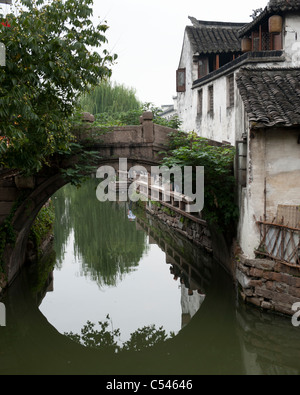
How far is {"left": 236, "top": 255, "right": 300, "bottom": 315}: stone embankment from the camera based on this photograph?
25.7 ft

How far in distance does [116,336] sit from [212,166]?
4.04 metres

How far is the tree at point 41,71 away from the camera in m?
6.23

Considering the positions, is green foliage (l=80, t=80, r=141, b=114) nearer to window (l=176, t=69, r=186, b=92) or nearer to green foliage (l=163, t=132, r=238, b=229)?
window (l=176, t=69, r=186, b=92)

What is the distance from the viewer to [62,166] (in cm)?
1003

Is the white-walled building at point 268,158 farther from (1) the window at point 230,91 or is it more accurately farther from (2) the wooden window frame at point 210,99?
(2) the wooden window frame at point 210,99

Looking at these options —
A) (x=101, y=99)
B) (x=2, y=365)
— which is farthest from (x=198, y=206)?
(x=101, y=99)

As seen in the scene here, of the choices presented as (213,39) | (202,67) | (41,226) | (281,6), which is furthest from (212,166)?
(213,39)

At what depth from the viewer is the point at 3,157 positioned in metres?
7.30

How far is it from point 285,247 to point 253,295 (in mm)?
1258

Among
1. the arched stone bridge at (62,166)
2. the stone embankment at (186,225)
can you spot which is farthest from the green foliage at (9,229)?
the stone embankment at (186,225)

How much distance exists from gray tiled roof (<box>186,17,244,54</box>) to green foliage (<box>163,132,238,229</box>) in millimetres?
9390

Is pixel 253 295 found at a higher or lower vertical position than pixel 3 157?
lower

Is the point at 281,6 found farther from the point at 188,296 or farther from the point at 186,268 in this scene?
the point at 188,296

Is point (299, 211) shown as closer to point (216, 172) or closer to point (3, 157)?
point (216, 172)
